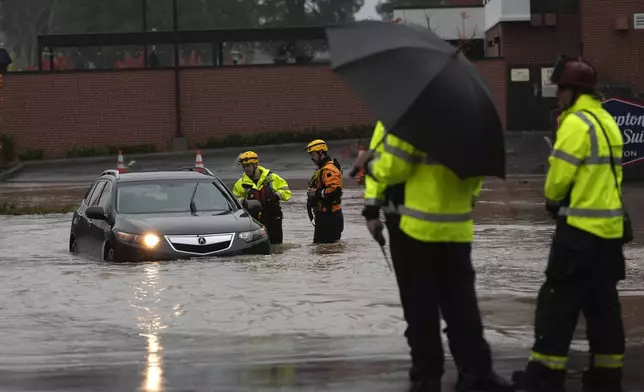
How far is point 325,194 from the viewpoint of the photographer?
51.9ft

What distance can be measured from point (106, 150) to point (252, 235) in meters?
26.1

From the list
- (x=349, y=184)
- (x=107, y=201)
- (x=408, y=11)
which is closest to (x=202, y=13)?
(x=408, y=11)

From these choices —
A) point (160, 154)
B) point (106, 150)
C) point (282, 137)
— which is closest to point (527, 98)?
point (282, 137)

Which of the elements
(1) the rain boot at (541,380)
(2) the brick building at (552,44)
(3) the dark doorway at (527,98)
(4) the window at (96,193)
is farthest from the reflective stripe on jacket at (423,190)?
(3) the dark doorway at (527,98)

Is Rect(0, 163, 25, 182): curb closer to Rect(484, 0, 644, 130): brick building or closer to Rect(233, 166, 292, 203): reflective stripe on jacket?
Rect(484, 0, 644, 130): brick building

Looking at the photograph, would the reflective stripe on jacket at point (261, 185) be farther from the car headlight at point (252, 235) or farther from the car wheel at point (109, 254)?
the car wheel at point (109, 254)

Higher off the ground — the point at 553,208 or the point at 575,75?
the point at 575,75

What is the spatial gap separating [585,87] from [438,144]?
3.74ft

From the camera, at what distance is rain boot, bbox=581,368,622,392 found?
7.16m

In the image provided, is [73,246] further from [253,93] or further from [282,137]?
[253,93]

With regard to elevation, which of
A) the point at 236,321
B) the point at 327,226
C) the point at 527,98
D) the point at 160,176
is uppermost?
the point at 527,98

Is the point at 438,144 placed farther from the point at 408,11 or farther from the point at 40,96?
the point at 408,11

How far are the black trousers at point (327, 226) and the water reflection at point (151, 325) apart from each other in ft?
12.1

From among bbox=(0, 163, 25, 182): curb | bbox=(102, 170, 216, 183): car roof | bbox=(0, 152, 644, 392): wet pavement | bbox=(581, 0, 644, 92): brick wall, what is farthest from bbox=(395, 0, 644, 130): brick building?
bbox=(102, 170, 216, 183): car roof
